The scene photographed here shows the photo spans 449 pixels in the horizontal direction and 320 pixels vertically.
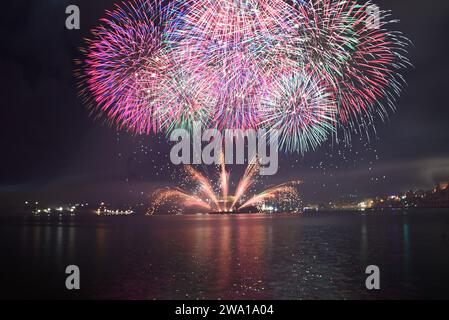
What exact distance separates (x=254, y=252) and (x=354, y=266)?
11.5 meters

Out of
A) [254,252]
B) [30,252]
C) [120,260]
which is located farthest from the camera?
[30,252]

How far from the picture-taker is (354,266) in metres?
31.3

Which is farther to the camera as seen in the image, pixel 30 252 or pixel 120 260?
pixel 30 252
